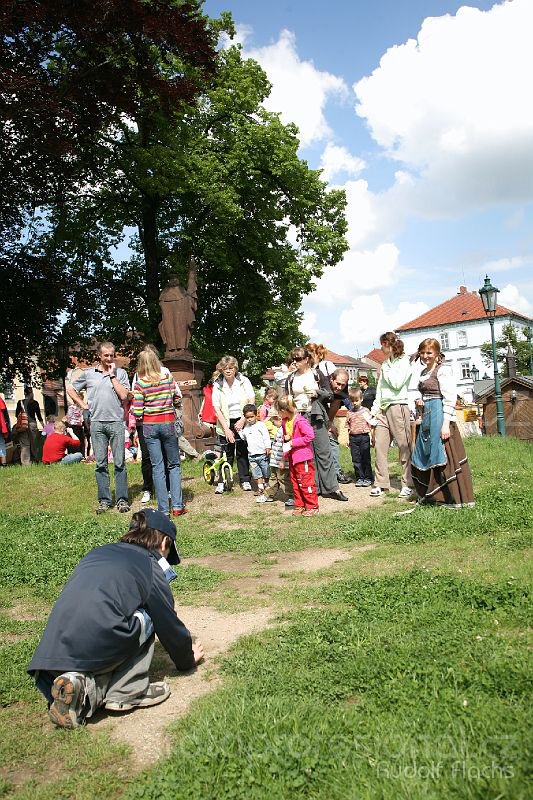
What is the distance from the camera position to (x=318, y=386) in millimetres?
9898

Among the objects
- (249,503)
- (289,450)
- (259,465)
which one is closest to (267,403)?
(259,465)

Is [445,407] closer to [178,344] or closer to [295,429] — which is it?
[295,429]

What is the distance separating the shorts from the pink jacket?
5.28ft

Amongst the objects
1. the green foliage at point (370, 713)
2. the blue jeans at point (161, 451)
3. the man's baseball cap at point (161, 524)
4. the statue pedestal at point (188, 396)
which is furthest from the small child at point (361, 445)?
the man's baseball cap at point (161, 524)

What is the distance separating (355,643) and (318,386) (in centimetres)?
602

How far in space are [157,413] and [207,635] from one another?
4.71 metres

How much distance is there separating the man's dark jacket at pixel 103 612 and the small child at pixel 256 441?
677 cm

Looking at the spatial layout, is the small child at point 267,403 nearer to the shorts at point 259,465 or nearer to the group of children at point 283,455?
the group of children at point 283,455

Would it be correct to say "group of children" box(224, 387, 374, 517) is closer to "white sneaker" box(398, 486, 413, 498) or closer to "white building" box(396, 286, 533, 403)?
"white sneaker" box(398, 486, 413, 498)

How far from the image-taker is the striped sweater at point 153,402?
9227 mm

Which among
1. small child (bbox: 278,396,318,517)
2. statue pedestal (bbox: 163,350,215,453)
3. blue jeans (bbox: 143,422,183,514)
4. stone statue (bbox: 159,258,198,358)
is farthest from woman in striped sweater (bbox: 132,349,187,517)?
→ stone statue (bbox: 159,258,198,358)

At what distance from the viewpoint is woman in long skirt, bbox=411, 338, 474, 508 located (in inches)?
316

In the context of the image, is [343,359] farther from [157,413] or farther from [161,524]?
[161,524]

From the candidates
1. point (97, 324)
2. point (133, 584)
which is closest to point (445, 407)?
point (133, 584)
